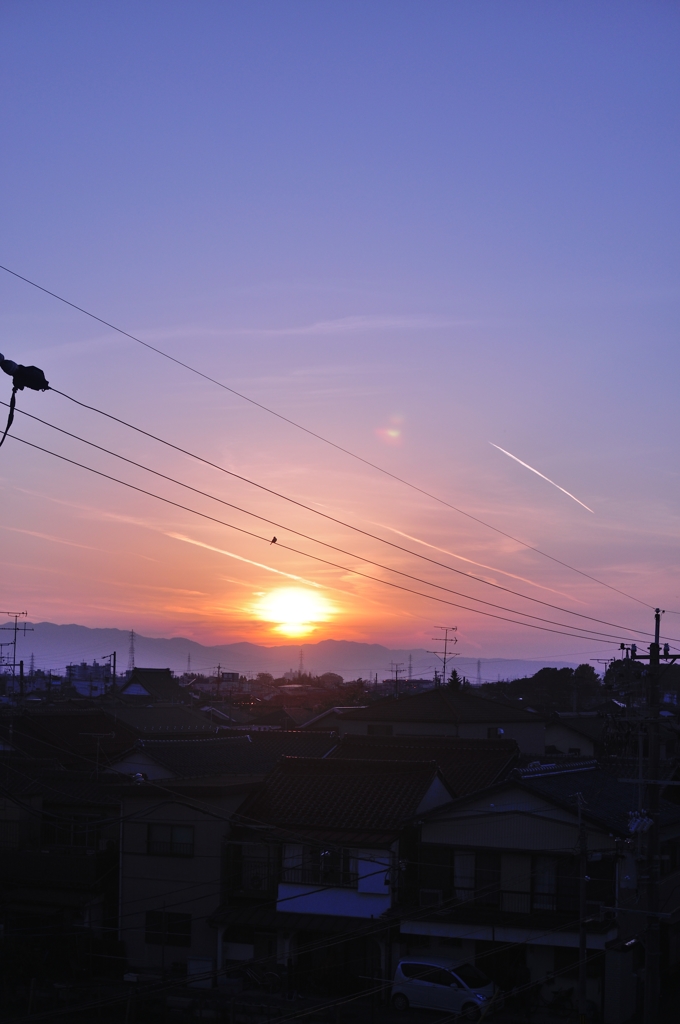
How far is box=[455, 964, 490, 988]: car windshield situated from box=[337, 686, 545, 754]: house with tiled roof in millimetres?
23880

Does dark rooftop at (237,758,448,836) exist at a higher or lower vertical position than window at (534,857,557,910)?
higher

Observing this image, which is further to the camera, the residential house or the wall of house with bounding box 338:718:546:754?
the wall of house with bounding box 338:718:546:754

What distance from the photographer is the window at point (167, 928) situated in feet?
84.7

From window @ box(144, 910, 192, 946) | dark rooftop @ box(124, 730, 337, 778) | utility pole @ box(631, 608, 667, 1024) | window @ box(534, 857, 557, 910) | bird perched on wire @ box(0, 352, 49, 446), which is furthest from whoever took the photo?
dark rooftop @ box(124, 730, 337, 778)

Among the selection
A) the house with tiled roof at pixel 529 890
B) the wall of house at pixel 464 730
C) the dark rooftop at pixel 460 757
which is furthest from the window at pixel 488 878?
the wall of house at pixel 464 730

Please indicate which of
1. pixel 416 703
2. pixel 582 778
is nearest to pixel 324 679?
pixel 416 703

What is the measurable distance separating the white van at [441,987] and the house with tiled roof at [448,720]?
24.0m

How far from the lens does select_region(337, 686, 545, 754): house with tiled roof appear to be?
154ft

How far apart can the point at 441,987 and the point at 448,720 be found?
2509cm

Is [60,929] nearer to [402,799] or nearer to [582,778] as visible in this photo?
[402,799]

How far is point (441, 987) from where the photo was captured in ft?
72.0

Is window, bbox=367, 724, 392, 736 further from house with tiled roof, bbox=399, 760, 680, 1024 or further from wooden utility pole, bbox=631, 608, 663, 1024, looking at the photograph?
wooden utility pole, bbox=631, 608, 663, 1024

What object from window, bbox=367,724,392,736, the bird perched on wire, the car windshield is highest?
the bird perched on wire

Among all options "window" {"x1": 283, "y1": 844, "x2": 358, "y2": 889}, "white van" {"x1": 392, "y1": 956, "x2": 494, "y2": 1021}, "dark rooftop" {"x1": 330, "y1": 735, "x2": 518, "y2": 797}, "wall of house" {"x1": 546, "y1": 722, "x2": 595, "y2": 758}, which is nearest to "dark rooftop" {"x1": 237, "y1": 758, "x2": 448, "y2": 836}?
"window" {"x1": 283, "y1": 844, "x2": 358, "y2": 889}
